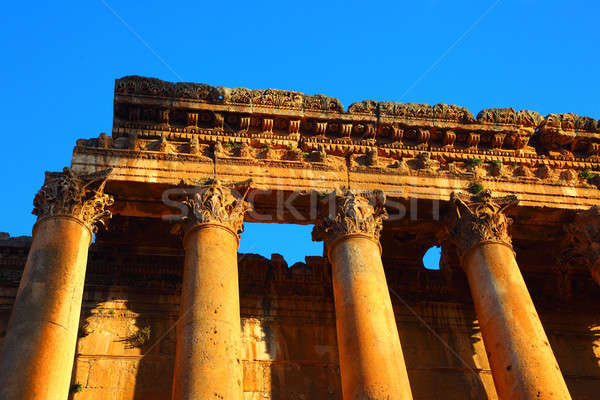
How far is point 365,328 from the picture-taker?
12.7 meters

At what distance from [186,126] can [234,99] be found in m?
1.36

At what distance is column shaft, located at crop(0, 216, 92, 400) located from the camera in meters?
11.0

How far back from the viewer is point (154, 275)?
1803 centimetres

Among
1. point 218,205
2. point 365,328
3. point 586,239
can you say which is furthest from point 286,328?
point 586,239

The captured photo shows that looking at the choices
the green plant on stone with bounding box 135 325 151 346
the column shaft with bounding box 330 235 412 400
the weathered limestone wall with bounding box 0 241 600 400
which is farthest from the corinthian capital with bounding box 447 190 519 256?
the green plant on stone with bounding box 135 325 151 346

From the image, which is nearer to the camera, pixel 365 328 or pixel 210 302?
pixel 210 302

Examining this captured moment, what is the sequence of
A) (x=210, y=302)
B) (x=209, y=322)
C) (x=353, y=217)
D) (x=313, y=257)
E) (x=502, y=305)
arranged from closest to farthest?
(x=209, y=322) < (x=210, y=302) < (x=502, y=305) < (x=353, y=217) < (x=313, y=257)

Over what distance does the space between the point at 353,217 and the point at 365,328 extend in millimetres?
2914

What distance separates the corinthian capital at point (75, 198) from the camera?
45.2ft

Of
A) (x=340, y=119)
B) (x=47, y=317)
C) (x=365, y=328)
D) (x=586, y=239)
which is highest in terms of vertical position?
(x=340, y=119)

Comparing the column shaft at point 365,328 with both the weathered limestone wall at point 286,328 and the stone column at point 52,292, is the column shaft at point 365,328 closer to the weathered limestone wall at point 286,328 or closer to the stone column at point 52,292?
A: the weathered limestone wall at point 286,328

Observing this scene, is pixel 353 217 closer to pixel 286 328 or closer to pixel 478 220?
pixel 478 220

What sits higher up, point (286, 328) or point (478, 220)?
point (478, 220)

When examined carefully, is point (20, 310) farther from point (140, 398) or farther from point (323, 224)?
point (323, 224)
